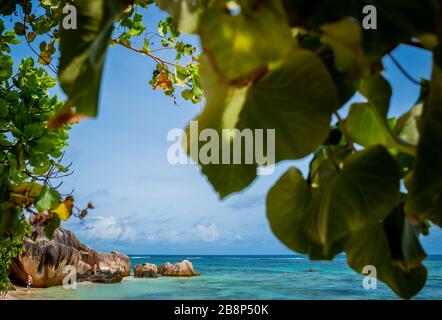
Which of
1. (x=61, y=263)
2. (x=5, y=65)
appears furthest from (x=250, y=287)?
(x=5, y=65)

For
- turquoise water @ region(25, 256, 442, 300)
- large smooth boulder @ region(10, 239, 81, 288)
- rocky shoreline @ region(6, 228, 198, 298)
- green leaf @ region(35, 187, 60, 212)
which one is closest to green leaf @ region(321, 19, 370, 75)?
green leaf @ region(35, 187, 60, 212)

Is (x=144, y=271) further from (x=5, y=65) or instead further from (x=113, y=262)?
(x=5, y=65)

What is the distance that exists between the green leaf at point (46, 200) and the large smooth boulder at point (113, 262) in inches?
541

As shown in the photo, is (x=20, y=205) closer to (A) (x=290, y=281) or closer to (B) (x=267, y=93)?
(B) (x=267, y=93)

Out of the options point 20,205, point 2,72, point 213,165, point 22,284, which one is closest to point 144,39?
point 2,72

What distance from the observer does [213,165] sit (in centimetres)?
24

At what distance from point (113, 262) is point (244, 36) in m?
15.1

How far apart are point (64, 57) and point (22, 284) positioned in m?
11.7

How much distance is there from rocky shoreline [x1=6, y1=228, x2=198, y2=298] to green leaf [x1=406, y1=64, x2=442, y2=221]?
7.94 m

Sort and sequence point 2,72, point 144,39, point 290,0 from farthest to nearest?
point 144,39 → point 2,72 → point 290,0

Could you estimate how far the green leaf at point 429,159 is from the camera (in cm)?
19

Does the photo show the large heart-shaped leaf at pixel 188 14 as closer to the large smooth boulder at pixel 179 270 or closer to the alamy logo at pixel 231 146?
the alamy logo at pixel 231 146

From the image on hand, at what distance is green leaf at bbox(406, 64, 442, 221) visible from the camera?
19 cm

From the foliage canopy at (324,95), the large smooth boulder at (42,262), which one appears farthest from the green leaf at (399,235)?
the large smooth boulder at (42,262)
